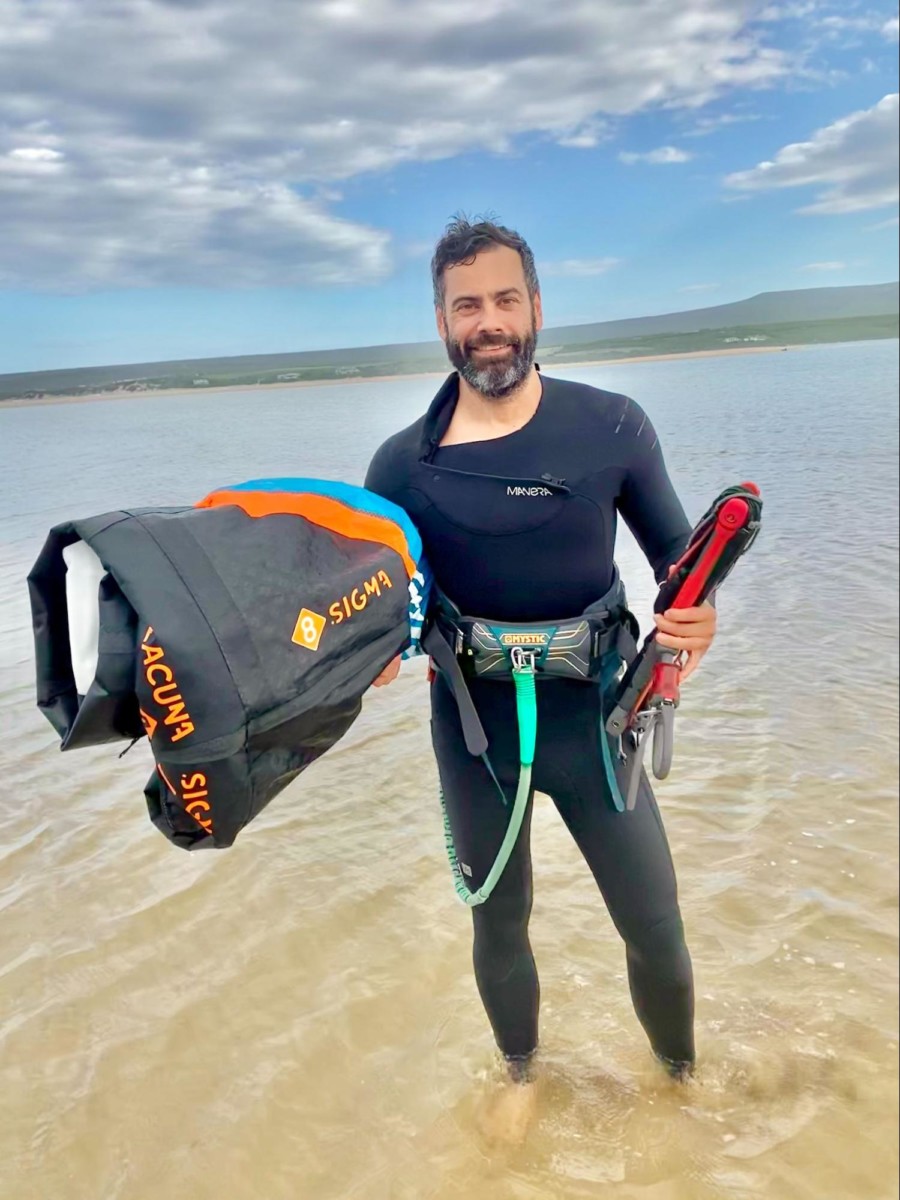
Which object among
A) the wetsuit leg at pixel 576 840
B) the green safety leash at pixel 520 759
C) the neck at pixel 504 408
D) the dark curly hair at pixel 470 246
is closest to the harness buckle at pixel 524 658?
the green safety leash at pixel 520 759

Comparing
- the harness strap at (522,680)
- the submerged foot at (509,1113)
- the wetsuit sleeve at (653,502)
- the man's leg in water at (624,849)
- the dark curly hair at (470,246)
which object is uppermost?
the dark curly hair at (470,246)

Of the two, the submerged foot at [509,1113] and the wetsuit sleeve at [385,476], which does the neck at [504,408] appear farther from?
the submerged foot at [509,1113]

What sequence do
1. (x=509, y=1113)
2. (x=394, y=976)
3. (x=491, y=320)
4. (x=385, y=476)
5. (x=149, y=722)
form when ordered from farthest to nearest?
(x=394, y=976), (x=509, y=1113), (x=385, y=476), (x=491, y=320), (x=149, y=722)

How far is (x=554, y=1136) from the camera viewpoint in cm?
221

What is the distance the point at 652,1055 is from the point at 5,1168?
170cm

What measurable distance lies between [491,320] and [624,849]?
130 centimetres

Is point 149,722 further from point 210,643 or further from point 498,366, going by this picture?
point 498,366

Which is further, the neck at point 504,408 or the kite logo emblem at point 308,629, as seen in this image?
the neck at point 504,408

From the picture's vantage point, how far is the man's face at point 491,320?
6.40 feet

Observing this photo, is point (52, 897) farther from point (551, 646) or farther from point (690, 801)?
point (690, 801)

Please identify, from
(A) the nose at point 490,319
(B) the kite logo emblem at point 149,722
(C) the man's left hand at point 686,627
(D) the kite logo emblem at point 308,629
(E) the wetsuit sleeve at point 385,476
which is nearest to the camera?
(B) the kite logo emblem at point 149,722

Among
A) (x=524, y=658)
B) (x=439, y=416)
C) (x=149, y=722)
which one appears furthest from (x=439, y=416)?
(x=149, y=722)

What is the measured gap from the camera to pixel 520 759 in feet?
6.64

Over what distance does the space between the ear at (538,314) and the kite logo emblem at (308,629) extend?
0.97 metres
